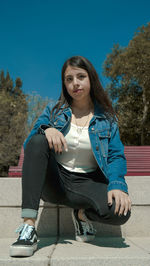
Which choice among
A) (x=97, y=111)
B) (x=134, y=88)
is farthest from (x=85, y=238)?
(x=134, y=88)

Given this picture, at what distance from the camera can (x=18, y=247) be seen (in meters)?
1.34

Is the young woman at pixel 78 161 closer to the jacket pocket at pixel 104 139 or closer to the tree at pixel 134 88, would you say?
the jacket pocket at pixel 104 139

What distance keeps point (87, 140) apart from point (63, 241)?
2.69 feet

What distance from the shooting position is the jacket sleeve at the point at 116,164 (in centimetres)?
160

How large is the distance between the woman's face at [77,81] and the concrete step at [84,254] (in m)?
1.18

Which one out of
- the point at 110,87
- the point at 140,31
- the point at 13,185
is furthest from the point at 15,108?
the point at 13,185

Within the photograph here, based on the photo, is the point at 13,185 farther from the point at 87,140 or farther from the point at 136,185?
the point at 136,185

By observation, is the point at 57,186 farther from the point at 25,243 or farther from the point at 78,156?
the point at 25,243

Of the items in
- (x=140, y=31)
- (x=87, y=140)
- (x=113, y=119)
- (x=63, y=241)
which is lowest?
(x=63, y=241)

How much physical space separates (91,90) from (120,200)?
3.43 feet

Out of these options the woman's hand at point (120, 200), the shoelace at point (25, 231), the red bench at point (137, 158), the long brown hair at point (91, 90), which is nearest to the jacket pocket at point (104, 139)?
the long brown hair at point (91, 90)

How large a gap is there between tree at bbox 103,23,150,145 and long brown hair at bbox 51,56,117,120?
1331cm

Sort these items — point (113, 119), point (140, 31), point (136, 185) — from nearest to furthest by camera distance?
1. point (113, 119)
2. point (136, 185)
3. point (140, 31)

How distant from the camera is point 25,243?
4.47 feet
